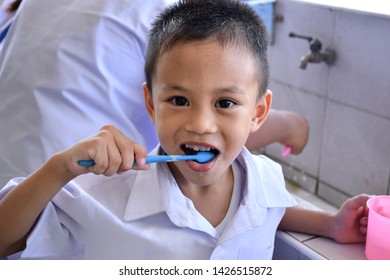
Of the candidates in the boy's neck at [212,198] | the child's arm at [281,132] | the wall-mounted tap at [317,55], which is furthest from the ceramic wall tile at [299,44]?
the boy's neck at [212,198]

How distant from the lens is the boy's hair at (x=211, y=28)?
75 cm

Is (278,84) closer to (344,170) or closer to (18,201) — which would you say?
(344,170)

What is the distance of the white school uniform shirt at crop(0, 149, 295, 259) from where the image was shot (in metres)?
0.80

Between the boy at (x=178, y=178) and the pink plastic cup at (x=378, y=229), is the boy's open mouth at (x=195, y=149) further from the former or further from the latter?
the pink plastic cup at (x=378, y=229)

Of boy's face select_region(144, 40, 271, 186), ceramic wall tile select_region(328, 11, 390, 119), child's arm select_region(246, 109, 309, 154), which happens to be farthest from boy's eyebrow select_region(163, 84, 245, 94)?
ceramic wall tile select_region(328, 11, 390, 119)

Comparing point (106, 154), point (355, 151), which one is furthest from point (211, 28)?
point (355, 151)

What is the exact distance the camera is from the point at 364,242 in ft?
3.15

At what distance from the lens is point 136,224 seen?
84 cm

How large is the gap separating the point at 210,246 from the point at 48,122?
40cm

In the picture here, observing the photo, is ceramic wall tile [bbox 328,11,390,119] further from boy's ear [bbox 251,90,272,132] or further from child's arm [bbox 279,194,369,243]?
boy's ear [bbox 251,90,272,132]

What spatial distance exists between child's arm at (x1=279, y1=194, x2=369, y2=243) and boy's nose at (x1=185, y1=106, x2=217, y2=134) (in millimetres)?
364

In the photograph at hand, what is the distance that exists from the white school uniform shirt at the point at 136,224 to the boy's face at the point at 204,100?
0.08 meters

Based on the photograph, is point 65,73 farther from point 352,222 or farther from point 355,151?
point 355,151
